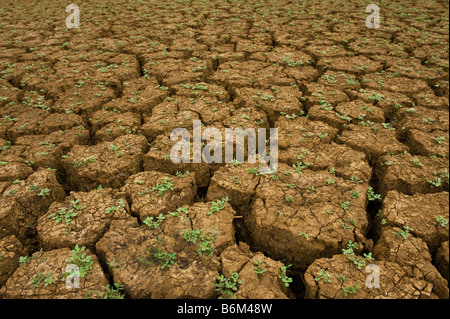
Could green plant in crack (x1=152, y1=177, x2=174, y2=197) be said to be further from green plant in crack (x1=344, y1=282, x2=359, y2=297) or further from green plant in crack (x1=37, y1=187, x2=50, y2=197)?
green plant in crack (x1=344, y1=282, x2=359, y2=297)

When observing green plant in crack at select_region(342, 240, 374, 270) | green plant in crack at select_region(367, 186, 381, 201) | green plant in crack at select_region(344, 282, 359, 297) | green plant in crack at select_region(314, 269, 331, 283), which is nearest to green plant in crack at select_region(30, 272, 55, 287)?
green plant in crack at select_region(314, 269, 331, 283)

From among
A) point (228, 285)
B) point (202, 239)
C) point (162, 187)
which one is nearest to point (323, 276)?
point (228, 285)

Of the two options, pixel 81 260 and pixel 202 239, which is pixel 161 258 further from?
pixel 81 260

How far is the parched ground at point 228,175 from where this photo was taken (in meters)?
2.00

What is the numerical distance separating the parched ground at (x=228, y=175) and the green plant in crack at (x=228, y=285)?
16 millimetres

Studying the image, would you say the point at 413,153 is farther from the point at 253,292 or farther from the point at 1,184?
the point at 1,184

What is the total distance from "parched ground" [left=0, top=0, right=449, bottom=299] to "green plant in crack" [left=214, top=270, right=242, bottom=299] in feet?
0.05

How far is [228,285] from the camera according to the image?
6.31ft

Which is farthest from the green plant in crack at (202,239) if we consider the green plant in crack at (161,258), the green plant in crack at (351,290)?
the green plant in crack at (351,290)

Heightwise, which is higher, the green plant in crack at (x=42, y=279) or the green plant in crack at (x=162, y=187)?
the green plant in crack at (x=162, y=187)

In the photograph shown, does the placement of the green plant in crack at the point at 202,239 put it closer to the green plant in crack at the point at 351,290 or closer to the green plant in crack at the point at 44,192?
the green plant in crack at the point at 351,290

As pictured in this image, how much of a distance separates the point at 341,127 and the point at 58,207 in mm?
3262

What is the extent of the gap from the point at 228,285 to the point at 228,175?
1098mm
